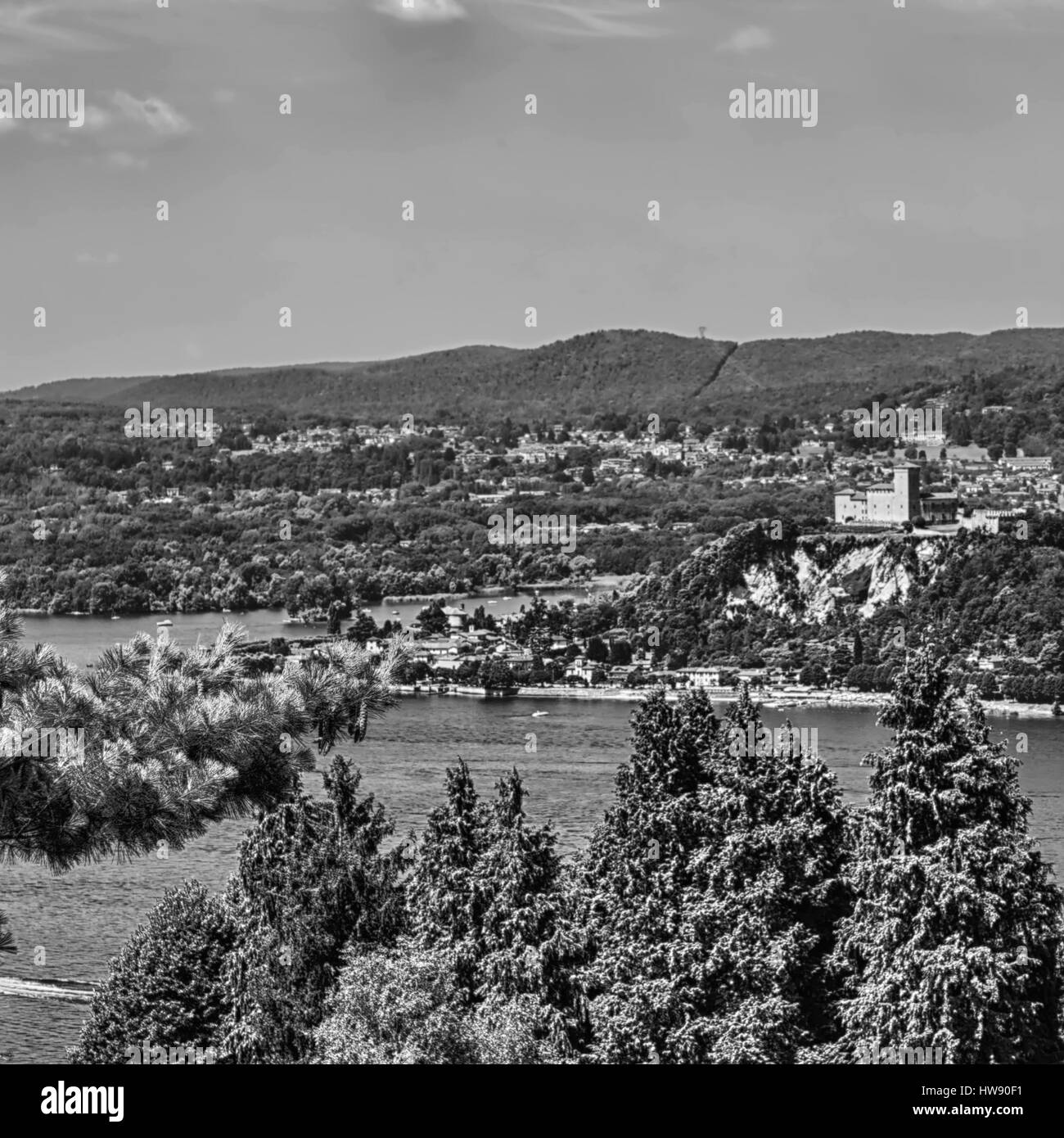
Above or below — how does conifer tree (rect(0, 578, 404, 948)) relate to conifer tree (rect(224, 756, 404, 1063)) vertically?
above

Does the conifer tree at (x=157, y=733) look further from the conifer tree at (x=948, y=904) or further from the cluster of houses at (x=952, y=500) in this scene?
the cluster of houses at (x=952, y=500)

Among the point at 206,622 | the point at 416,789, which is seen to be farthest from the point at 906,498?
the point at 416,789

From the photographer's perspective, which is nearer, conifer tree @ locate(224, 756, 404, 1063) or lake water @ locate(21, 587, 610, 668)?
conifer tree @ locate(224, 756, 404, 1063)

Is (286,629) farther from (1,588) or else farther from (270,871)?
(1,588)

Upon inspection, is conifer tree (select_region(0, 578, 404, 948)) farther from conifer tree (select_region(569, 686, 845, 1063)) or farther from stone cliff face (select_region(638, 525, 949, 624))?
stone cliff face (select_region(638, 525, 949, 624))

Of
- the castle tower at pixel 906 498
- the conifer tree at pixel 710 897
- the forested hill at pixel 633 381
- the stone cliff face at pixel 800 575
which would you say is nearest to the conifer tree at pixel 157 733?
the conifer tree at pixel 710 897

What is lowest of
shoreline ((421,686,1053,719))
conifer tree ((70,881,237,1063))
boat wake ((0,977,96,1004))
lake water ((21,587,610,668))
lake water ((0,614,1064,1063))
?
shoreline ((421,686,1053,719))

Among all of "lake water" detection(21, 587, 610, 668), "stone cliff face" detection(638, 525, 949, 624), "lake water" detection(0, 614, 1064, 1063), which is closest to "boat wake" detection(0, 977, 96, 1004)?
"lake water" detection(0, 614, 1064, 1063)

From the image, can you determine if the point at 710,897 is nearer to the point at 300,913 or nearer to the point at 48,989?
the point at 300,913
